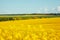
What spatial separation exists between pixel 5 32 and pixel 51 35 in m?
0.37

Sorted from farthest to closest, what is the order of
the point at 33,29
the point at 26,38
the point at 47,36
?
the point at 33,29 < the point at 47,36 < the point at 26,38

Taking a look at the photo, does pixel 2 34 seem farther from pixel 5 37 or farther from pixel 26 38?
pixel 26 38

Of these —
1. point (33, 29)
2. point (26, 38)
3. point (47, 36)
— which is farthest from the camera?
point (33, 29)

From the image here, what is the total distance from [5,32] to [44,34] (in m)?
0.31

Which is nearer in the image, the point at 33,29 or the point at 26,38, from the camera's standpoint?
the point at 26,38

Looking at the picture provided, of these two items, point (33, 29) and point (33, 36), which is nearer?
point (33, 36)

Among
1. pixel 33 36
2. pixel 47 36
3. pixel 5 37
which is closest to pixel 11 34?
pixel 5 37

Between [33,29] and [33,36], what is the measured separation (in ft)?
0.64

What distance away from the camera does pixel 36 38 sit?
112 centimetres

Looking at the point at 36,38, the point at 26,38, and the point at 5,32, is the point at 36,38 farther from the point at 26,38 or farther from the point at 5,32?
the point at 5,32

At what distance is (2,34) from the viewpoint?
1100 mm

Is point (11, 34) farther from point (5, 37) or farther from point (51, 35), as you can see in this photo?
point (51, 35)

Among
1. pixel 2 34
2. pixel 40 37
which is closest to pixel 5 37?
pixel 2 34

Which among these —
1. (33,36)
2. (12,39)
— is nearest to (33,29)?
(33,36)
